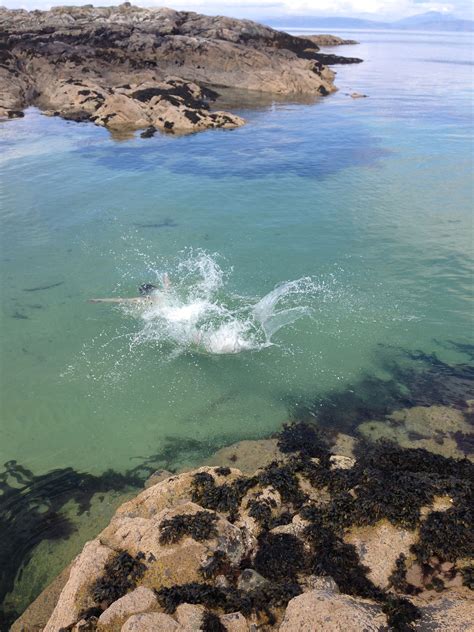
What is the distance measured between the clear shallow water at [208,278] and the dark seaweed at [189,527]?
4.38 meters

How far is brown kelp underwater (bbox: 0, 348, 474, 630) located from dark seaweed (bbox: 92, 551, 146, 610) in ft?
0.05

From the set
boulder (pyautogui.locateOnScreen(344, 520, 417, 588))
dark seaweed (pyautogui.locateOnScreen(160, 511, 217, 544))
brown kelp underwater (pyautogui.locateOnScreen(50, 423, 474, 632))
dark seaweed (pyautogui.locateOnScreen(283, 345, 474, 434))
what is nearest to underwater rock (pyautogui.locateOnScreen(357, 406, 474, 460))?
dark seaweed (pyautogui.locateOnScreen(283, 345, 474, 434))

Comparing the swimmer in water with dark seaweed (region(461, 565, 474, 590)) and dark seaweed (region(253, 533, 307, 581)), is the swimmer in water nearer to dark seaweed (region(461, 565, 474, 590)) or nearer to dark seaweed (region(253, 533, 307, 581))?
dark seaweed (region(253, 533, 307, 581))

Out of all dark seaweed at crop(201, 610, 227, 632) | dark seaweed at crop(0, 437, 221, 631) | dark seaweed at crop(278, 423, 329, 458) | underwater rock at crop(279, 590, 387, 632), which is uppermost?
underwater rock at crop(279, 590, 387, 632)

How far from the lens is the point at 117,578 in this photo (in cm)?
689

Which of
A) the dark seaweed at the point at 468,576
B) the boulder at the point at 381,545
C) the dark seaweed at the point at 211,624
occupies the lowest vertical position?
the boulder at the point at 381,545

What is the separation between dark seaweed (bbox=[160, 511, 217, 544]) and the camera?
7.39 metres

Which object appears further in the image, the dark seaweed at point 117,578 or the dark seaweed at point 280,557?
the dark seaweed at point 280,557

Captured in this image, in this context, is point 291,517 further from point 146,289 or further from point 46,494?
point 146,289

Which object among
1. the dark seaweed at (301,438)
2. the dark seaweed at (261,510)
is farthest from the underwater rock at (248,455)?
the dark seaweed at (261,510)

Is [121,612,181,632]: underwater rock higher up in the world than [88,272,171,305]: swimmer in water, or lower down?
higher up

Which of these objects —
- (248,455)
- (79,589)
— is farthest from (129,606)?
(248,455)

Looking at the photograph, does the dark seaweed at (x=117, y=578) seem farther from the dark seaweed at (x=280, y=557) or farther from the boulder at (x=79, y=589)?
the dark seaweed at (x=280, y=557)

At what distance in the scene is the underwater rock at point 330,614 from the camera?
5453 mm
